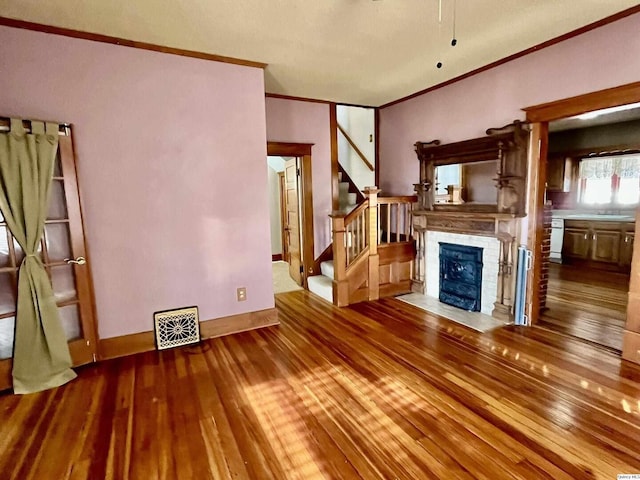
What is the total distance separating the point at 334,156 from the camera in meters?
5.02

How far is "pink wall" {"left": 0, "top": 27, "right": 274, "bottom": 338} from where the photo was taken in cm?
267

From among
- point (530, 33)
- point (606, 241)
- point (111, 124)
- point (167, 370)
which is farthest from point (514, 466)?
point (606, 241)

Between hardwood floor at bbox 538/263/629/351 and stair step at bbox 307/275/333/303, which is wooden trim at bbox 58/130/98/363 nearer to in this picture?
stair step at bbox 307/275/333/303

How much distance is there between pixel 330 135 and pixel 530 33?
8.78 feet

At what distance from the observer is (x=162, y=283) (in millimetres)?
3139

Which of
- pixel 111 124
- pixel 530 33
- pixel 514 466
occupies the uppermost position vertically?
pixel 530 33

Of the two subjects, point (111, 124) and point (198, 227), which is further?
point (198, 227)

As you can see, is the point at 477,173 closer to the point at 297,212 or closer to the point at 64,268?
the point at 297,212

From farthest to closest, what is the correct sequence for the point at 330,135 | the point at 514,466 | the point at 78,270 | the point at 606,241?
the point at 606,241
the point at 330,135
the point at 78,270
the point at 514,466

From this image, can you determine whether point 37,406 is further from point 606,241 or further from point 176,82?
point 606,241

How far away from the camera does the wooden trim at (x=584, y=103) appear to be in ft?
8.66

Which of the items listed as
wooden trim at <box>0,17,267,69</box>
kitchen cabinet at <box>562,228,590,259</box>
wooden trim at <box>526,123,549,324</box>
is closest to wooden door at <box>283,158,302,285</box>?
wooden trim at <box>0,17,267,69</box>

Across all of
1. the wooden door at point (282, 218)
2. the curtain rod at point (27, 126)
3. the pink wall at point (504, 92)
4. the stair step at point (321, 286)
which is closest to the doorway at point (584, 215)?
the pink wall at point (504, 92)

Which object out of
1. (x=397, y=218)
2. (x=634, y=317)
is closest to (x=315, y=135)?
(x=397, y=218)
